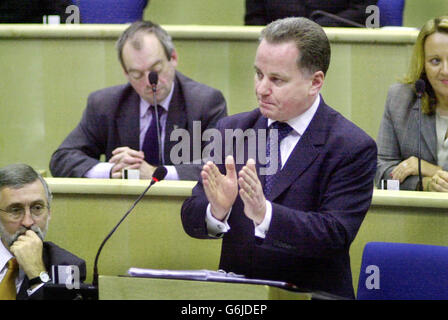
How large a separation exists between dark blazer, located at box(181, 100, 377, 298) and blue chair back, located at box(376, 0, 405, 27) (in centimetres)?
174

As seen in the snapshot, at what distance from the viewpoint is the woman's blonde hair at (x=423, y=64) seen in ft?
7.82

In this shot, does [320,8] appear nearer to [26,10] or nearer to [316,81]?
[26,10]

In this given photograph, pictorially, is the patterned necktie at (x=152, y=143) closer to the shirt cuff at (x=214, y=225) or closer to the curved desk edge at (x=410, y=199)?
the curved desk edge at (x=410, y=199)

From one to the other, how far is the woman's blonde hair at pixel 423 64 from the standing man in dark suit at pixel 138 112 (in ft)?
2.03

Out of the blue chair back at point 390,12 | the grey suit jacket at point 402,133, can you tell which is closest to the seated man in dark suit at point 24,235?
the grey suit jacket at point 402,133

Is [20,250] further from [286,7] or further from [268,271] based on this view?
[286,7]

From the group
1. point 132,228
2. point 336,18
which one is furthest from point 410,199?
point 336,18

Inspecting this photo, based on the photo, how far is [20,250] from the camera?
1846 mm

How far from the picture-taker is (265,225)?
5.16ft

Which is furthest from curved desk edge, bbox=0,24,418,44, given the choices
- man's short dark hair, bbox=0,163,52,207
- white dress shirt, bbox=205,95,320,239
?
white dress shirt, bbox=205,95,320,239

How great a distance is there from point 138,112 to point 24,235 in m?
0.84

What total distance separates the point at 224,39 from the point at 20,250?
1.53 metres

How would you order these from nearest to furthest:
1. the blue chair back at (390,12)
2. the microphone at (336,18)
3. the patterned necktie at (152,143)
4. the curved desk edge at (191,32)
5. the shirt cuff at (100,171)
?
the shirt cuff at (100,171) < the patterned necktie at (152,143) < the curved desk edge at (191,32) < the microphone at (336,18) < the blue chair back at (390,12)

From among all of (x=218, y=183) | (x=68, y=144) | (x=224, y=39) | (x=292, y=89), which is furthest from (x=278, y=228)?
(x=224, y=39)
